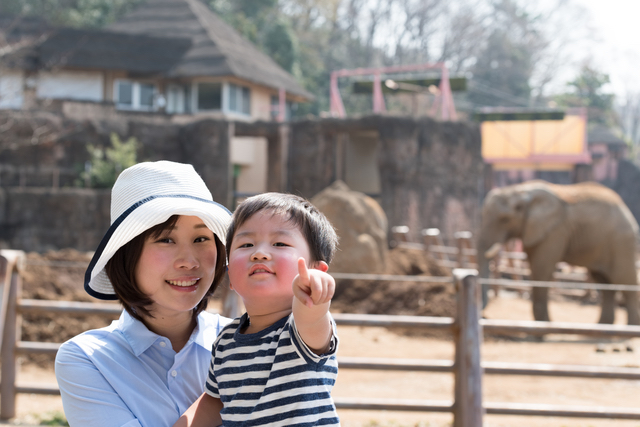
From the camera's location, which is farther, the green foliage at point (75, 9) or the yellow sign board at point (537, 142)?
the green foliage at point (75, 9)

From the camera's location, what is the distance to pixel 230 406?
1.41 m

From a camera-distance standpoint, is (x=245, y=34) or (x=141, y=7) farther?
(x=245, y=34)

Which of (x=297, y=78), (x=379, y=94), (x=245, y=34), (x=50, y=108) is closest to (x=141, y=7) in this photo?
(x=245, y=34)

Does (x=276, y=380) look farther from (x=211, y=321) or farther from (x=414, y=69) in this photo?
(x=414, y=69)

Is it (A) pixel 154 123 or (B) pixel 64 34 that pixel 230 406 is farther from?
(B) pixel 64 34

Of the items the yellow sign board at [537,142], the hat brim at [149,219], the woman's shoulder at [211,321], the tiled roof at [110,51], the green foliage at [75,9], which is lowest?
the woman's shoulder at [211,321]

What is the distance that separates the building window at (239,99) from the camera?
853 inches

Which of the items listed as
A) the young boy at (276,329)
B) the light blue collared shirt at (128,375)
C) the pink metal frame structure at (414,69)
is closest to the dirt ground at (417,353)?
the light blue collared shirt at (128,375)

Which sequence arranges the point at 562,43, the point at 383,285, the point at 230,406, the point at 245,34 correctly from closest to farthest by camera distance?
the point at 230,406
the point at 383,285
the point at 245,34
the point at 562,43

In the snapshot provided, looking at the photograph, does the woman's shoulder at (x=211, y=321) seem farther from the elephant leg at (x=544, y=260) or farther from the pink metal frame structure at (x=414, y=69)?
the pink metal frame structure at (x=414, y=69)

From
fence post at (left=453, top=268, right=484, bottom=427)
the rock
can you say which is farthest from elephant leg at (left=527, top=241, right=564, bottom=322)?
fence post at (left=453, top=268, right=484, bottom=427)

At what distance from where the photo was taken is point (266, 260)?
1.42 m

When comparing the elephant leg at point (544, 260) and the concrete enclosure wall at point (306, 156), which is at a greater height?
the concrete enclosure wall at point (306, 156)

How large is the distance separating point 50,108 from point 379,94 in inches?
359
